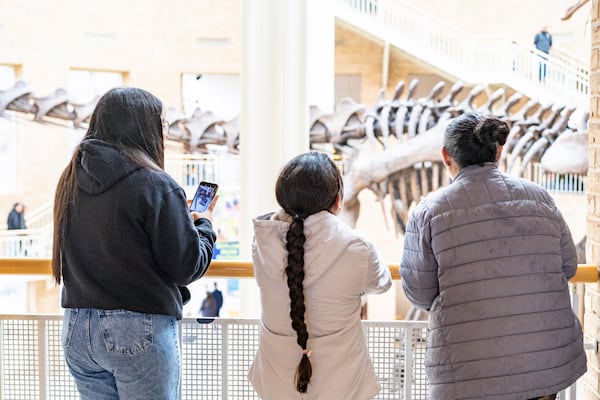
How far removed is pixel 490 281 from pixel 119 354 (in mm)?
747

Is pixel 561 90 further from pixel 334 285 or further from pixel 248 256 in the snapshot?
pixel 334 285

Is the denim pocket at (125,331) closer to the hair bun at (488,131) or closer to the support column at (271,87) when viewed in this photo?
the hair bun at (488,131)

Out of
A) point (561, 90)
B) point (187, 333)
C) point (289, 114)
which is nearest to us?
point (187, 333)

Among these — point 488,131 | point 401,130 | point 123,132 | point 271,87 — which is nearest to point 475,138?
point 488,131

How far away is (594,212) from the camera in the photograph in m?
2.09

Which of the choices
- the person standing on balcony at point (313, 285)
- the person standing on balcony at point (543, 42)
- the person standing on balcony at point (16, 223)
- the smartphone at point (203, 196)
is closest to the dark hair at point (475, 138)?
the person standing on balcony at point (313, 285)

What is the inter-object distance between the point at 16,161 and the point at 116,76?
167 cm

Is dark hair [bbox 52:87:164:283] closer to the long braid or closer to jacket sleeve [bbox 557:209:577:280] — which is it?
the long braid

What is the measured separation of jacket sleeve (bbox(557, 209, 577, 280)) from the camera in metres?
1.68

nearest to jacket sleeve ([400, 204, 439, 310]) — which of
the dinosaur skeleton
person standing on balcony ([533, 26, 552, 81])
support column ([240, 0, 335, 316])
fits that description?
support column ([240, 0, 335, 316])

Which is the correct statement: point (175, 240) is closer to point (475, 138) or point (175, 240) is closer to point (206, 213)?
point (206, 213)

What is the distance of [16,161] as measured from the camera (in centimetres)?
985

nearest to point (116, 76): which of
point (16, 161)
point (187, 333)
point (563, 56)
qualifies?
point (16, 161)

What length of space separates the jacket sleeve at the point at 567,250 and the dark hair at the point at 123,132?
2.81ft
